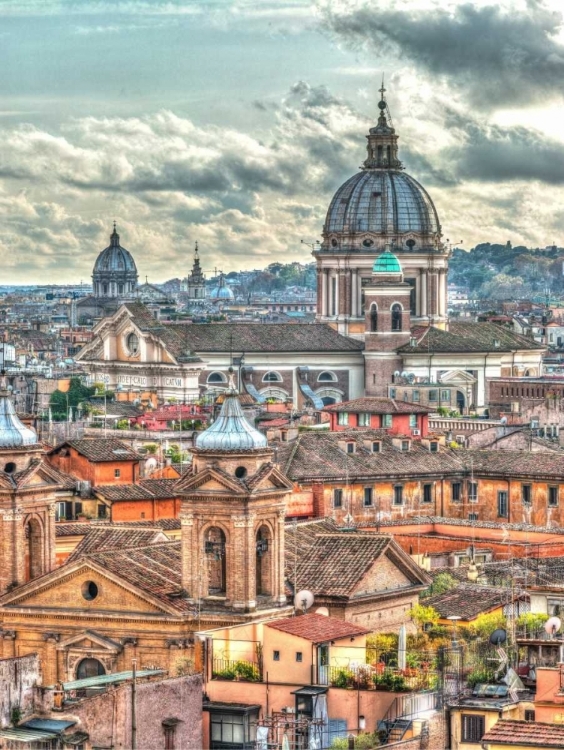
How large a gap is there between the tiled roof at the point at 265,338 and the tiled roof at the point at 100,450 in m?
38.9

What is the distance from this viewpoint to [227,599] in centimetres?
3203

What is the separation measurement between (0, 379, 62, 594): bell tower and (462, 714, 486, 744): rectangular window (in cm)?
787

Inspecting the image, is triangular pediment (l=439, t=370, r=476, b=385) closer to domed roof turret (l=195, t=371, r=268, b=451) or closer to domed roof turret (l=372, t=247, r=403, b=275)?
domed roof turret (l=372, t=247, r=403, b=275)

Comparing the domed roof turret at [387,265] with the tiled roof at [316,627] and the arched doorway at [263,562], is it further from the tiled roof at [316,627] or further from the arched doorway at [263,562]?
the tiled roof at [316,627]

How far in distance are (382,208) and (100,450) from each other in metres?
47.8

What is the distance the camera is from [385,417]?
60562 mm

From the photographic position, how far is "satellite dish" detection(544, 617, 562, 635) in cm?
3192

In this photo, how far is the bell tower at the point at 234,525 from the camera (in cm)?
3203

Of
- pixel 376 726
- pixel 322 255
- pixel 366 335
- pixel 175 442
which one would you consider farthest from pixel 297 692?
pixel 322 255

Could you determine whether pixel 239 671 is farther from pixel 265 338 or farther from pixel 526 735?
Result: pixel 265 338

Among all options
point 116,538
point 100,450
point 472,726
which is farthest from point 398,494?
point 472,726

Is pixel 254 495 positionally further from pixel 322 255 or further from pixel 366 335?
pixel 322 255

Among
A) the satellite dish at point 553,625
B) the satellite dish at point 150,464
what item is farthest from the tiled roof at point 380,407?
the satellite dish at point 553,625

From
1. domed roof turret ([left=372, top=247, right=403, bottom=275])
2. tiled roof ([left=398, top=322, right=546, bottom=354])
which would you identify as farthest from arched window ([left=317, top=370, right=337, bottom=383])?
domed roof turret ([left=372, top=247, right=403, bottom=275])
